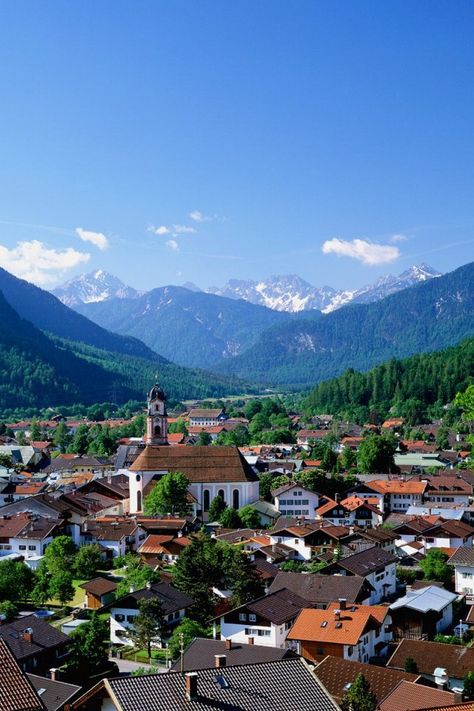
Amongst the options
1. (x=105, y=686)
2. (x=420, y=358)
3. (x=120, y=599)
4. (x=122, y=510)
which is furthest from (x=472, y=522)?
(x=420, y=358)

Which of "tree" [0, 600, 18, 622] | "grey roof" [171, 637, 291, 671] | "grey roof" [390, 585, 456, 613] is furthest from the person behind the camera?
"tree" [0, 600, 18, 622]

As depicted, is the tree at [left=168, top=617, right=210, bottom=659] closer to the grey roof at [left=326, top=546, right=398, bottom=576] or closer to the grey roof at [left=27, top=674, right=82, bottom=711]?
the grey roof at [left=27, top=674, right=82, bottom=711]

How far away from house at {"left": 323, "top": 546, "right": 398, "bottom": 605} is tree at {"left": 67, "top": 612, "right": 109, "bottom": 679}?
11.0m

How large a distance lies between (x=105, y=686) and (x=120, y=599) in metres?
20.1

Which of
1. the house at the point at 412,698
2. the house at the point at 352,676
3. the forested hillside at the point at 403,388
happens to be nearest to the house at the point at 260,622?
the house at the point at 352,676

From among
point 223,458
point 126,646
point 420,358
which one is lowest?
point 126,646

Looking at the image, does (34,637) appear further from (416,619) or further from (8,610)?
(416,619)

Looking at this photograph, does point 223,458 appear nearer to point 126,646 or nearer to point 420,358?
point 126,646

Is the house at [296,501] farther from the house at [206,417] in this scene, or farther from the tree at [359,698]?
the house at [206,417]

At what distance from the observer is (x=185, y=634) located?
96.6 feet

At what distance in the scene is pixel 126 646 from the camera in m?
31.5

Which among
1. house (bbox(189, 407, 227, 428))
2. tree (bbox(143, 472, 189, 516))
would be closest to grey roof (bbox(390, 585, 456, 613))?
tree (bbox(143, 472, 189, 516))

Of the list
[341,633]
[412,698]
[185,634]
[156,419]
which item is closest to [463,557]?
[341,633]

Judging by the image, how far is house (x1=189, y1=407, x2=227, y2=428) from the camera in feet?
435
